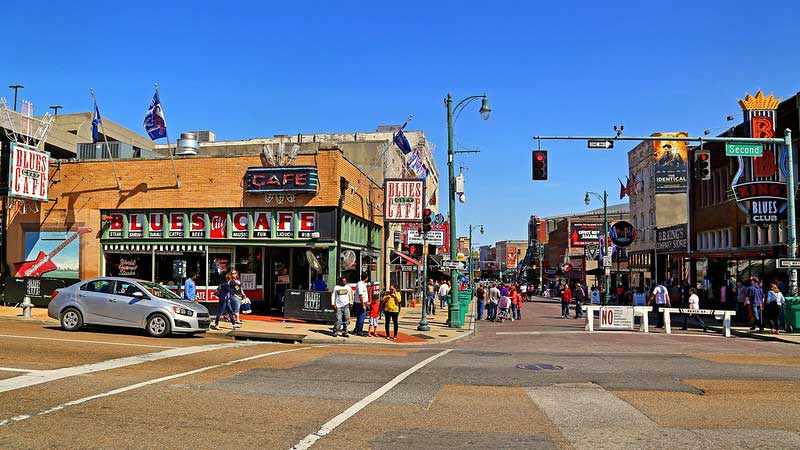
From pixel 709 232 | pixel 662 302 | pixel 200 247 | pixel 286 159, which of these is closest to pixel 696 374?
pixel 662 302

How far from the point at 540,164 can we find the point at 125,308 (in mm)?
13526

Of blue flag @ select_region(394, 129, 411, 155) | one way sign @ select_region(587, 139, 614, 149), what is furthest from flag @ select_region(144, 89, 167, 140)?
one way sign @ select_region(587, 139, 614, 149)

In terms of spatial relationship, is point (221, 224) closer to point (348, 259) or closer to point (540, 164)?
point (348, 259)

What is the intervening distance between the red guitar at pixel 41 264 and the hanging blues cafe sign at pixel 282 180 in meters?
7.53

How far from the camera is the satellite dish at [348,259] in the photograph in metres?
23.1

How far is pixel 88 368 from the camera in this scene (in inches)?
Answer: 423

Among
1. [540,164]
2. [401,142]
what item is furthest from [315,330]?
[401,142]

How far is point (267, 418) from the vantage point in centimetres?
761

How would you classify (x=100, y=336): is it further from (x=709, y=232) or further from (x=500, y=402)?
(x=709, y=232)

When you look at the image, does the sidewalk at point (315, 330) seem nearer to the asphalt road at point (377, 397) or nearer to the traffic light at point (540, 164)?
the asphalt road at point (377, 397)

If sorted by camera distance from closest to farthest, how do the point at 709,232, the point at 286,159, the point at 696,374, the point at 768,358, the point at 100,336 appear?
the point at 696,374, the point at 768,358, the point at 100,336, the point at 286,159, the point at 709,232

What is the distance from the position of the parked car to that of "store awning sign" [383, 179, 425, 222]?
Result: 11.2 meters

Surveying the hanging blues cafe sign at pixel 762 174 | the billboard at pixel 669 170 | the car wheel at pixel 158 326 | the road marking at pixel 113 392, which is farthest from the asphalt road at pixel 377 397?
the billboard at pixel 669 170

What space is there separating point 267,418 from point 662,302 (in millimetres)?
19904
